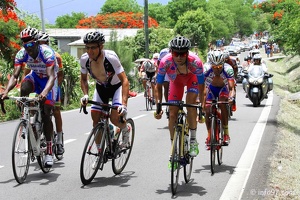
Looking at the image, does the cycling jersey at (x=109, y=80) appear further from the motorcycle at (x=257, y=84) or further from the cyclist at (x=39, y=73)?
the motorcycle at (x=257, y=84)

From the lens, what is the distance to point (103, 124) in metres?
7.81

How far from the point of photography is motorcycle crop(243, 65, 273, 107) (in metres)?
20.5

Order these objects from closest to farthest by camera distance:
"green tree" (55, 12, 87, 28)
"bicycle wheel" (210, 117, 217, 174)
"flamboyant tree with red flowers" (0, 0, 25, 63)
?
"bicycle wheel" (210, 117, 217, 174)
"flamboyant tree with red flowers" (0, 0, 25, 63)
"green tree" (55, 12, 87, 28)

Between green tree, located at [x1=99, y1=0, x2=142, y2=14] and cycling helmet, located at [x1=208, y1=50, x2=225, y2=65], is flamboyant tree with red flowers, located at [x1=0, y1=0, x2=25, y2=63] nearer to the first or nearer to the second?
cycling helmet, located at [x1=208, y1=50, x2=225, y2=65]

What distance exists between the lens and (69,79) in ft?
71.4

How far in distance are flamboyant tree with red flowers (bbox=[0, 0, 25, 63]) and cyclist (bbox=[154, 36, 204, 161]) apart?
10.0 meters

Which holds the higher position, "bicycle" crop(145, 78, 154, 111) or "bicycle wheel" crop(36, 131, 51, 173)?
"bicycle wheel" crop(36, 131, 51, 173)

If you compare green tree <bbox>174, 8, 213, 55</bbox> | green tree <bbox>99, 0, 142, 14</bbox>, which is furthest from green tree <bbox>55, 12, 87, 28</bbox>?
green tree <bbox>174, 8, 213, 55</bbox>

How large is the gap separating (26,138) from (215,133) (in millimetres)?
2842

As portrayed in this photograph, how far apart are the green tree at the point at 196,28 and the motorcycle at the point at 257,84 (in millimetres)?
48065

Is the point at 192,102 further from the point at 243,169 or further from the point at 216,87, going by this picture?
the point at 216,87

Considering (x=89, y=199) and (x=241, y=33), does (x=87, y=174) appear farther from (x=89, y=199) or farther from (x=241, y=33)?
(x=241, y=33)

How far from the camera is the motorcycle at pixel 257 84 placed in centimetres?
2055

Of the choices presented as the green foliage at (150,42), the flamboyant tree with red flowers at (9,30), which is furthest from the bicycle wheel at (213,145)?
the green foliage at (150,42)
